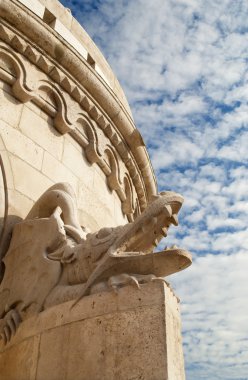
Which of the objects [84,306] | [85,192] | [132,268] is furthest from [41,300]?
[85,192]

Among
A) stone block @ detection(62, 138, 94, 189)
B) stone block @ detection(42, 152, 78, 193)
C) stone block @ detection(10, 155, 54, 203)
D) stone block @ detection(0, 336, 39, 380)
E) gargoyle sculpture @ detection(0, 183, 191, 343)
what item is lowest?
stone block @ detection(0, 336, 39, 380)

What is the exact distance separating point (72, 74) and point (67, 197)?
8.19 feet

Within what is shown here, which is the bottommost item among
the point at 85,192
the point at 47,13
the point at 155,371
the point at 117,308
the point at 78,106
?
the point at 155,371

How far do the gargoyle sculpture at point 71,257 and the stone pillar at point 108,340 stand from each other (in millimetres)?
138

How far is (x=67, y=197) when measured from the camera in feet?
14.3

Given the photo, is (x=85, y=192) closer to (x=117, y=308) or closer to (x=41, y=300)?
Result: (x=41, y=300)

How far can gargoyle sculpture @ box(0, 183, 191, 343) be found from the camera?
3.37 meters

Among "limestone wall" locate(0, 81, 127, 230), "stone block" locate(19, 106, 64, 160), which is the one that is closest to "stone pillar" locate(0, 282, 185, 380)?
"limestone wall" locate(0, 81, 127, 230)

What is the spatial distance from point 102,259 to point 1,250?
1384 mm

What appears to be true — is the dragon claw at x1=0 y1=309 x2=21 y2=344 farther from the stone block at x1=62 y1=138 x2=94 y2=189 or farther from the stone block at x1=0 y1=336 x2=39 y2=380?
the stone block at x1=62 y1=138 x2=94 y2=189

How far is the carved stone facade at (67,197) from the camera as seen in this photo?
3336mm

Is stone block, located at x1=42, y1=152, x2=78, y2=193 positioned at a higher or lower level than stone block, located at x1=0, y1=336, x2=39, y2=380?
higher

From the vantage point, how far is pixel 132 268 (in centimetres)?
339

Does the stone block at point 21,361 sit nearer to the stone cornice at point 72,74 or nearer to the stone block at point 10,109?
the stone block at point 10,109
